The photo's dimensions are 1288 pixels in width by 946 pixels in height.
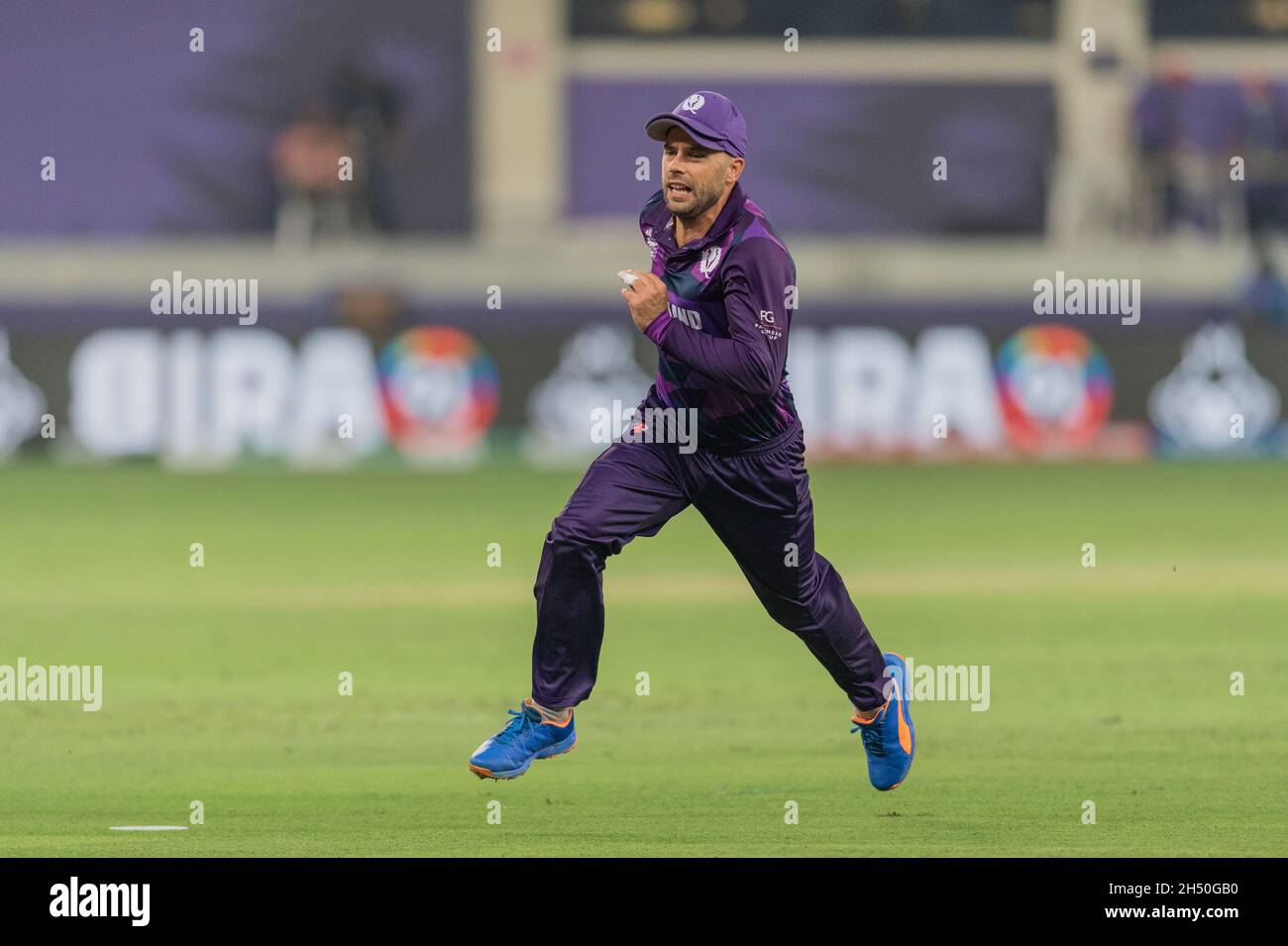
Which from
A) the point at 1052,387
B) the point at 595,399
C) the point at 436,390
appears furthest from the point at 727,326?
the point at 1052,387

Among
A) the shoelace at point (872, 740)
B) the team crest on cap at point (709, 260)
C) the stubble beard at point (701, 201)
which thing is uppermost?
the stubble beard at point (701, 201)

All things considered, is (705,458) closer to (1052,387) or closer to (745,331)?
(745,331)

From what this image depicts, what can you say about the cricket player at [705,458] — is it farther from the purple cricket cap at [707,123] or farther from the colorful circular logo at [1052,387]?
the colorful circular logo at [1052,387]

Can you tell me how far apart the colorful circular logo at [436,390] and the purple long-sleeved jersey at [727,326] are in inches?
645

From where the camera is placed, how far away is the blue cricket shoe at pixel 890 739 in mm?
9516

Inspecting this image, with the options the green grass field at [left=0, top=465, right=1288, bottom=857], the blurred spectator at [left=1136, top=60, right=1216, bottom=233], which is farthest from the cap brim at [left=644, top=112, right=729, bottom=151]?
the blurred spectator at [left=1136, top=60, right=1216, bottom=233]

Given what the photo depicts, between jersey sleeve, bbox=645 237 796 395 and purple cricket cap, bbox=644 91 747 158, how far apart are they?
Result: 1.20 feet

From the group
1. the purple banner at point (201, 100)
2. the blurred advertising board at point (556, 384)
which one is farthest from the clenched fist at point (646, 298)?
the purple banner at point (201, 100)

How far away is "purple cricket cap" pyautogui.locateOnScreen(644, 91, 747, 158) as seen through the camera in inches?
343

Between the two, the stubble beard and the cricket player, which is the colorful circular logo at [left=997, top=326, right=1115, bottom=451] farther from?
the stubble beard

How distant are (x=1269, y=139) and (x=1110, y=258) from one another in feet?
15.8

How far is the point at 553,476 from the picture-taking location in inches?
958

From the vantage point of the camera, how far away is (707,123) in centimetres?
876

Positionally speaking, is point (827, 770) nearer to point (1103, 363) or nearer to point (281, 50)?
point (1103, 363)
